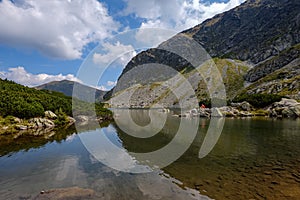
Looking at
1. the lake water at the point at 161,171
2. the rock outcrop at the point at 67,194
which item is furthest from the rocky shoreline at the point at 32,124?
the rock outcrop at the point at 67,194

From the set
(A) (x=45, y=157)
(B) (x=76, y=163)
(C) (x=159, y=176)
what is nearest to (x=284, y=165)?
(C) (x=159, y=176)

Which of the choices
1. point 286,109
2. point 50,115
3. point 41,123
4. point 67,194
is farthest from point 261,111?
point 67,194

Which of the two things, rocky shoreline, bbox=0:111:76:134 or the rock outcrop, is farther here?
rocky shoreline, bbox=0:111:76:134

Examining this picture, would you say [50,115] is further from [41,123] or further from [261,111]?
[261,111]

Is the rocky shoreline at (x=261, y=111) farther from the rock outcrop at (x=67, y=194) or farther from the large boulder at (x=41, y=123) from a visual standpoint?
the rock outcrop at (x=67, y=194)

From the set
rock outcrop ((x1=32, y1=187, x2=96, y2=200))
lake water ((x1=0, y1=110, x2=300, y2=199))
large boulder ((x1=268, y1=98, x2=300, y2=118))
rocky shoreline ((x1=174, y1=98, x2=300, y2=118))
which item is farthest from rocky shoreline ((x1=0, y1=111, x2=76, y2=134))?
large boulder ((x1=268, y1=98, x2=300, y2=118))

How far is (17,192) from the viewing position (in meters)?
22.6

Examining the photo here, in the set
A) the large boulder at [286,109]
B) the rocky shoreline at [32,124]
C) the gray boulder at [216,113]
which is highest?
the large boulder at [286,109]

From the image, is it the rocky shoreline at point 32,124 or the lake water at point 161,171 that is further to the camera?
the rocky shoreline at point 32,124

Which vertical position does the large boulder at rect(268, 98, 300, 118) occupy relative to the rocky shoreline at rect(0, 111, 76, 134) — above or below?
above

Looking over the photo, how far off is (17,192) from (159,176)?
14916 millimetres

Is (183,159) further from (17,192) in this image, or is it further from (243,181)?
(17,192)

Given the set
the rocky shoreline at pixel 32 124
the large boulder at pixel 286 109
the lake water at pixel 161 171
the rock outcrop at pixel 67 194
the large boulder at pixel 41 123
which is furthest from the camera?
the large boulder at pixel 286 109

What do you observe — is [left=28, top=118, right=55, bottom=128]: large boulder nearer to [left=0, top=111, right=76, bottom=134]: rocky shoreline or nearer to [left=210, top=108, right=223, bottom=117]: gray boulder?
[left=0, top=111, right=76, bottom=134]: rocky shoreline
